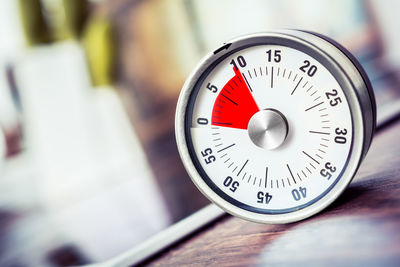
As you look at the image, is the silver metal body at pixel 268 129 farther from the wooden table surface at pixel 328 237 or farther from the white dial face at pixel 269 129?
the wooden table surface at pixel 328 237

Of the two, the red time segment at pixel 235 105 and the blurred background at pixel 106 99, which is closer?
the red time segment at pixel 235 105

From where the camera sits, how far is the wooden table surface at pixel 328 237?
48cm

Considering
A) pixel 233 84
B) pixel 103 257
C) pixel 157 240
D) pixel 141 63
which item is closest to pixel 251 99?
pixel 233 84

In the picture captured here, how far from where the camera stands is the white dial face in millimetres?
619

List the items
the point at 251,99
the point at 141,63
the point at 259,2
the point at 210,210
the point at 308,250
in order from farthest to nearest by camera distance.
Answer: the point at 141,63 → the point at 259,2 → the point at 210,210 → the point at 251,99 → the point at 308,250

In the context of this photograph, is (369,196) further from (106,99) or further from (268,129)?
(106,99)

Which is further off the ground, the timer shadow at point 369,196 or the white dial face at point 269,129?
the white dial face at point 269,129

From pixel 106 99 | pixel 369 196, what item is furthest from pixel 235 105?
pixel 106 99

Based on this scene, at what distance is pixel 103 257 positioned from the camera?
41.8 inches

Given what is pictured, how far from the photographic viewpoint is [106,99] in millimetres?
5031

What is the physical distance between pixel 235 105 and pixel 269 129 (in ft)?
0.21

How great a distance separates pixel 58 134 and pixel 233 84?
4.15m

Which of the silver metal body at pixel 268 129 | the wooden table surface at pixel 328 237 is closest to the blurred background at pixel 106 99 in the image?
the wooden table surface at pixel 328 237

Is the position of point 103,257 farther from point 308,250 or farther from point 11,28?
point 11,28
